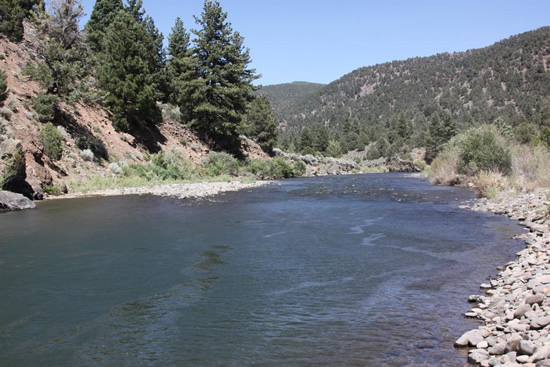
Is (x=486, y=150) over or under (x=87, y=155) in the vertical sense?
under

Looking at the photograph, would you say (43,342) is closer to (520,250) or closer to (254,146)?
(520,250)

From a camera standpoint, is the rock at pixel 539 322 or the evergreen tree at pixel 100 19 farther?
the evergreen tree at pixel 100 19

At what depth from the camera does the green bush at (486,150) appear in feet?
98.8

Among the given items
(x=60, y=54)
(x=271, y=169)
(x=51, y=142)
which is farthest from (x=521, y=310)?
(x=271, y=169)

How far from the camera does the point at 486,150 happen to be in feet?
100

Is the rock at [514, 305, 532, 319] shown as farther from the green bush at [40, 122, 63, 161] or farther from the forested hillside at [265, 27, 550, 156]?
the forested hillside at [265, 27, 550, 156]

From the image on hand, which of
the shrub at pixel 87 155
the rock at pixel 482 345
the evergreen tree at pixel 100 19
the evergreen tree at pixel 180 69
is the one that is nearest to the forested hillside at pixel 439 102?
the evergreen tree at pixel 180 69

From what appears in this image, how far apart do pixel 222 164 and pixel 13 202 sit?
24641 mm

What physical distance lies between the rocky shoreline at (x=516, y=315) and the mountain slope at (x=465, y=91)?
4046 inches

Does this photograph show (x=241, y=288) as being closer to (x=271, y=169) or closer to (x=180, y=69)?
(x=271, y=169)

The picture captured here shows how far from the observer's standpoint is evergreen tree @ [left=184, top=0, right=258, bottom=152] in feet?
167

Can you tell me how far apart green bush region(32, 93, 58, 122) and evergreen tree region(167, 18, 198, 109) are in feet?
61.4

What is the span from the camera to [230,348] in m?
6.98

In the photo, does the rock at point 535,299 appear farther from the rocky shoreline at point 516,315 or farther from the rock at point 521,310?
the rock at point 521,310
